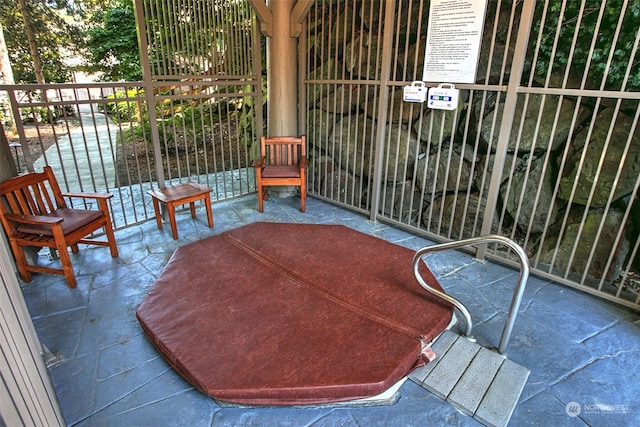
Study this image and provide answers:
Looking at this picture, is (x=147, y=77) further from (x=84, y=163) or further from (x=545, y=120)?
(x=84, y=163)

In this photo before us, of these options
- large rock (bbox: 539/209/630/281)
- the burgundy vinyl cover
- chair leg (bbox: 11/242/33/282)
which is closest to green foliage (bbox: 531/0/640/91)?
large rock (bbox: 539/209/630/281)

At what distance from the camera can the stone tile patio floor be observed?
1.78 meters

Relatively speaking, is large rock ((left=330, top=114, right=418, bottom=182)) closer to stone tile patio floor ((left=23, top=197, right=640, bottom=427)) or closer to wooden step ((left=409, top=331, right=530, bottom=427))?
stone tile patio floor ((left=23, top=197, right=640, bottom=427))

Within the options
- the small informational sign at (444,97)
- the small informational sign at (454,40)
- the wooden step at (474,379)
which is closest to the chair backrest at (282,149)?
the small informational sign at (444,97)

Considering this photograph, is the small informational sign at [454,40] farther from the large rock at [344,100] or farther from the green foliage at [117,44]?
the green foliage at [117,44]

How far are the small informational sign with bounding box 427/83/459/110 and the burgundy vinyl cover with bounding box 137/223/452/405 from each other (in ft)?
4.59

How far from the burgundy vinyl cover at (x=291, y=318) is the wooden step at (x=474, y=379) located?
108mm

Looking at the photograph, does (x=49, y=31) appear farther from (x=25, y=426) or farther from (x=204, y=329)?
(x=25, y=426)

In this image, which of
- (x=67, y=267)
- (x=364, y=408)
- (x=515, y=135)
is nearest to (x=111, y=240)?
(x=67, y=267)

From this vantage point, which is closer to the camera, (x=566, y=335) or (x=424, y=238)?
(x=566, y=335)

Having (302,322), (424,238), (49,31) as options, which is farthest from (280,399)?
(49,31)

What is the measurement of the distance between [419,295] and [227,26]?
145 inches

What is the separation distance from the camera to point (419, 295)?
257 cm

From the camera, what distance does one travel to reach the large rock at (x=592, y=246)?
299cm
